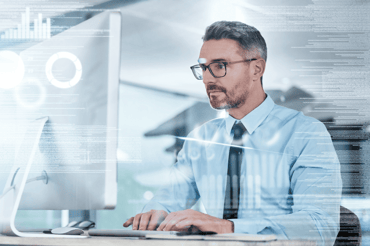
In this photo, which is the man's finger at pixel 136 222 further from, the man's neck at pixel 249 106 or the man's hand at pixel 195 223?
the man's neck at pixel 249 106

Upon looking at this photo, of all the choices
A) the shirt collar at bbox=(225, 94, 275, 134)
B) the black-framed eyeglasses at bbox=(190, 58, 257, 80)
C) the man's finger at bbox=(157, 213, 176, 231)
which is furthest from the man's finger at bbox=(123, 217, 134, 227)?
the black-framed eyeglasses at bbox=(190, 58, 257, 80)

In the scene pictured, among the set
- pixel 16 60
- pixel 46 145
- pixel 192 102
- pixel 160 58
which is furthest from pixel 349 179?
pixel 16 60

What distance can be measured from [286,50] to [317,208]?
621mm

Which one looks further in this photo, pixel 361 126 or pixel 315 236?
pixel 361 126

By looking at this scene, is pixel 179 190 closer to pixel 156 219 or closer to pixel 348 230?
pixel 156 219

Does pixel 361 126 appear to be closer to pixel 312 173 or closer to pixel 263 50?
pixel 312 173

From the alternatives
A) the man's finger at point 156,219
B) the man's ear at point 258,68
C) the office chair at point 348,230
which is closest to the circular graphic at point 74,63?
the man's finger at point 156,219

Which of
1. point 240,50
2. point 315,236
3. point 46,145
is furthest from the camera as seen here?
point 240,50

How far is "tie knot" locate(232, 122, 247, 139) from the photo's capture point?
107cm

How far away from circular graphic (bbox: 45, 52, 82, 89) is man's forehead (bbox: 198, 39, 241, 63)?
1.63ft

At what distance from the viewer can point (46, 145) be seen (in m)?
0.83

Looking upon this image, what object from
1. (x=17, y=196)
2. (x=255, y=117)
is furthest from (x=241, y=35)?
(x=17, y=196)

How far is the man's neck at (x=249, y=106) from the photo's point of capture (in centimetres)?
107

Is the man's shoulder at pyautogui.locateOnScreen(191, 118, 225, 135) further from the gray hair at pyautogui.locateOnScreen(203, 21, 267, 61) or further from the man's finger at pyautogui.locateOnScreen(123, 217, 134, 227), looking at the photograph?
the man's finger at pyautogui.locateOnScreen(123, 217, 134, 227)
